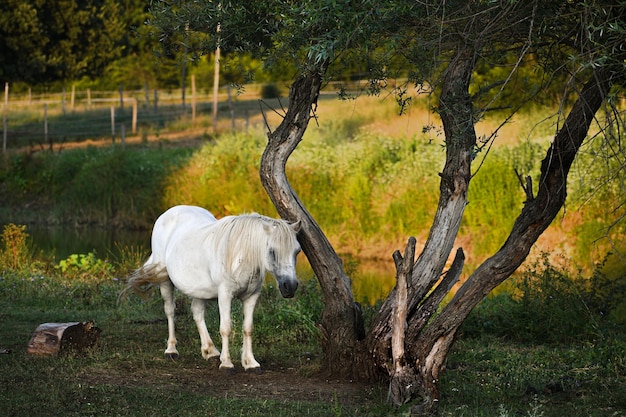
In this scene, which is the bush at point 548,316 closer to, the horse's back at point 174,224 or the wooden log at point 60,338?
the horse's back at point 174,224

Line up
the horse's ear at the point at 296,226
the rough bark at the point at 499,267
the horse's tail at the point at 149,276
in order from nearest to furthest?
the rough bark at the point at 499,267 < the horse's ear at the point at 296,226 < the horse's tail at the point at 149,276

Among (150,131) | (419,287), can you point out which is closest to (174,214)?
(419,287)

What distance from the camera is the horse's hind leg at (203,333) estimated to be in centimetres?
878

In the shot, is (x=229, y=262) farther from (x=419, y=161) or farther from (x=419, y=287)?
(x=419, y=161)

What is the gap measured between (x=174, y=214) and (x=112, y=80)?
44332 millimetres

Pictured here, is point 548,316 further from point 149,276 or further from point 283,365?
point 149,276

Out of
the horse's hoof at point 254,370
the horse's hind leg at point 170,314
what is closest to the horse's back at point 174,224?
the horse's hind leg at point 170,314

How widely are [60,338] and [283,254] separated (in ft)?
7.87

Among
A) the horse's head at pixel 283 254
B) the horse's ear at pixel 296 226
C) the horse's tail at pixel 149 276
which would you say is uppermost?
the horse's ear at pixel 296 226

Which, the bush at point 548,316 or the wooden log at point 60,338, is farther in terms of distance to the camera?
the bush at point 548,316

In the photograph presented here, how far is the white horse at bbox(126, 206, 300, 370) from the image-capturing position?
25.7 ft

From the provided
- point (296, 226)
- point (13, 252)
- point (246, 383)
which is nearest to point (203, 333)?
point (246, 383)

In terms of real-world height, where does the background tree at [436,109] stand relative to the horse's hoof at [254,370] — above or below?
above

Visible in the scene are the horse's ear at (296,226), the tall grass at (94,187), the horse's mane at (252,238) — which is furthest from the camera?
the tall grass at (94,187)
